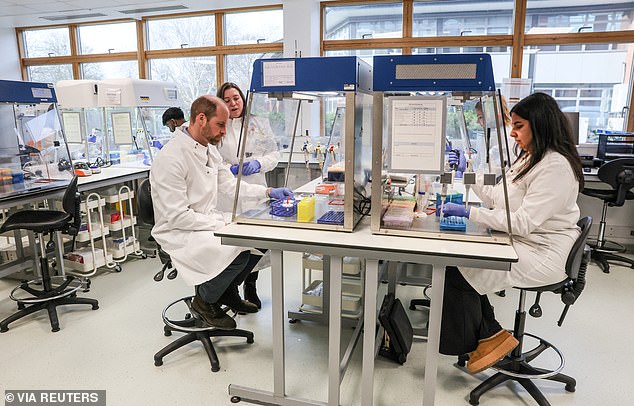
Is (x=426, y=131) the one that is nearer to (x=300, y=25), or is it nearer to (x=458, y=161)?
(x=458, y=161)

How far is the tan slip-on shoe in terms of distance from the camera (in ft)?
6.10

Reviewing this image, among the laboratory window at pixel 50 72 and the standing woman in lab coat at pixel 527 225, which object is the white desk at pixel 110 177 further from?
the laboratory window at pixel 50 72

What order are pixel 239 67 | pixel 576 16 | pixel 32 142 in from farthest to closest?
pixel 239 67 < pixel 576 16 < pixel 32 142

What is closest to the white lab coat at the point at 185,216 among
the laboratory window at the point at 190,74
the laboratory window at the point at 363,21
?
the laboratory window at the point at 363,21

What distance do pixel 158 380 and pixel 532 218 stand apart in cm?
180

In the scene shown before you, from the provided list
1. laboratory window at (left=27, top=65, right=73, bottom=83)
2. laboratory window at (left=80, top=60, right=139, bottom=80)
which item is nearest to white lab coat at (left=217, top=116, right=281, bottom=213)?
laboratory window at (left=80, top=60, right=139, bottom=80)

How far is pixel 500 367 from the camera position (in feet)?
6.48

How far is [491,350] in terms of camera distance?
189 centimetres

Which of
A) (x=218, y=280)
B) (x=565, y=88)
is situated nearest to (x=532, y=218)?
(x=218, y=280)

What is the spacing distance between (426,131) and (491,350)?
0.97 meters

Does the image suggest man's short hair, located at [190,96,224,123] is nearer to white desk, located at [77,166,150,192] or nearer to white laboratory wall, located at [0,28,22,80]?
white desk, located at [77,166,150,192]

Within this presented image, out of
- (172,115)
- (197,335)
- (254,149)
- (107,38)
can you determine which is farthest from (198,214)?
(107,38)

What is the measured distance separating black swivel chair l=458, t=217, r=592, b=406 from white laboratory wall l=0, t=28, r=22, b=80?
7355 mm

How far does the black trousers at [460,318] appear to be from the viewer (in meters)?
1.89
